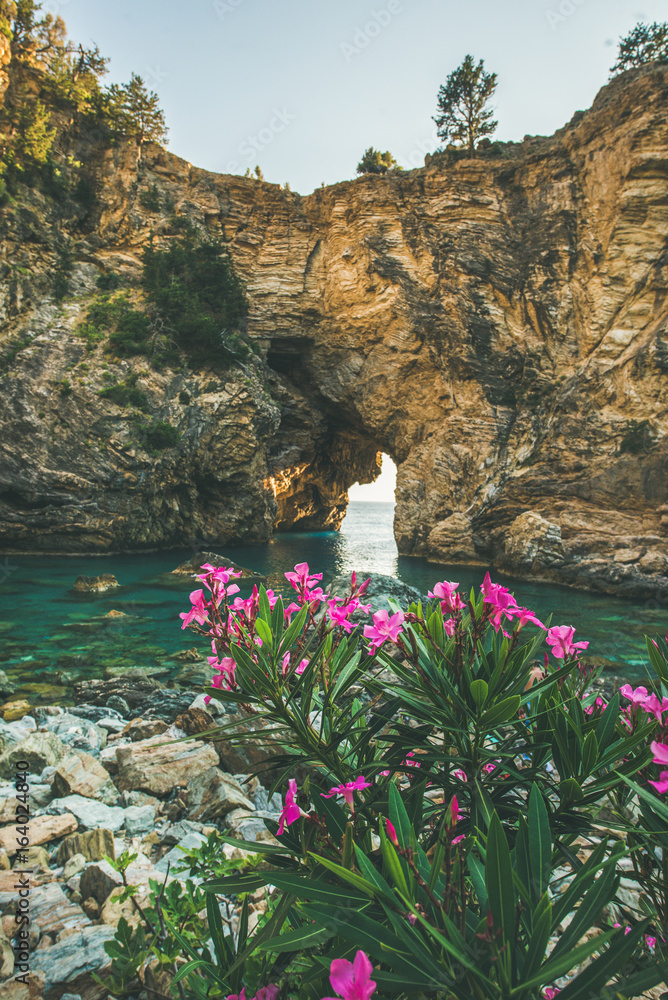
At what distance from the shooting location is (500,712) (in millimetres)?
1147

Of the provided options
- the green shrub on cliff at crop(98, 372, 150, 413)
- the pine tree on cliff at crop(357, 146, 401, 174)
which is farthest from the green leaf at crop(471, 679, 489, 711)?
the pine tree on cliff at crop(357, 146, 401, 174)

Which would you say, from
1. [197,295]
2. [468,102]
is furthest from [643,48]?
[197,295]

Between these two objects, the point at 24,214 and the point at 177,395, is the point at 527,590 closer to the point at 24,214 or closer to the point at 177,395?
the point at 177,395

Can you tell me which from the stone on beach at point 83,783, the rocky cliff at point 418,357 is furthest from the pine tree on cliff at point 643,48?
the stone on beach at point 83,783

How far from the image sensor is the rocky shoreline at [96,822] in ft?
6.51

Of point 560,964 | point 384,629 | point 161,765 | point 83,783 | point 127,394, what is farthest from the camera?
point 127,394

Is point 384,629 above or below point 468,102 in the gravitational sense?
below

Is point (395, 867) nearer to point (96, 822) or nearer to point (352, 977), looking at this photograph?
point (352, 977)

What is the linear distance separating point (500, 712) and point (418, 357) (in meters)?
26.7

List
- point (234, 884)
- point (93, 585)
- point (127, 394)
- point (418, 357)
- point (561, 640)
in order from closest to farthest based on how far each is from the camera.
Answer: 1. point (234, 884)
2. point (561, 640)
3. point (93, 585)
4. point (127, 394)
5. point (418, 357)

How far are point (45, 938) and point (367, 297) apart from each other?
2747 cm

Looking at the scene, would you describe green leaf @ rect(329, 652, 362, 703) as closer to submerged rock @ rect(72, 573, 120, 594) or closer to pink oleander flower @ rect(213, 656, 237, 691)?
pink oleander flower @ rect(213, 656, 237, 691)

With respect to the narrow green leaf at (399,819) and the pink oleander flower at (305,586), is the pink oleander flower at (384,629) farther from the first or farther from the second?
the narrow green leaf at (399,819)

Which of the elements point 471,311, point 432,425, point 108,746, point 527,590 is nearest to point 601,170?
point 471,311
